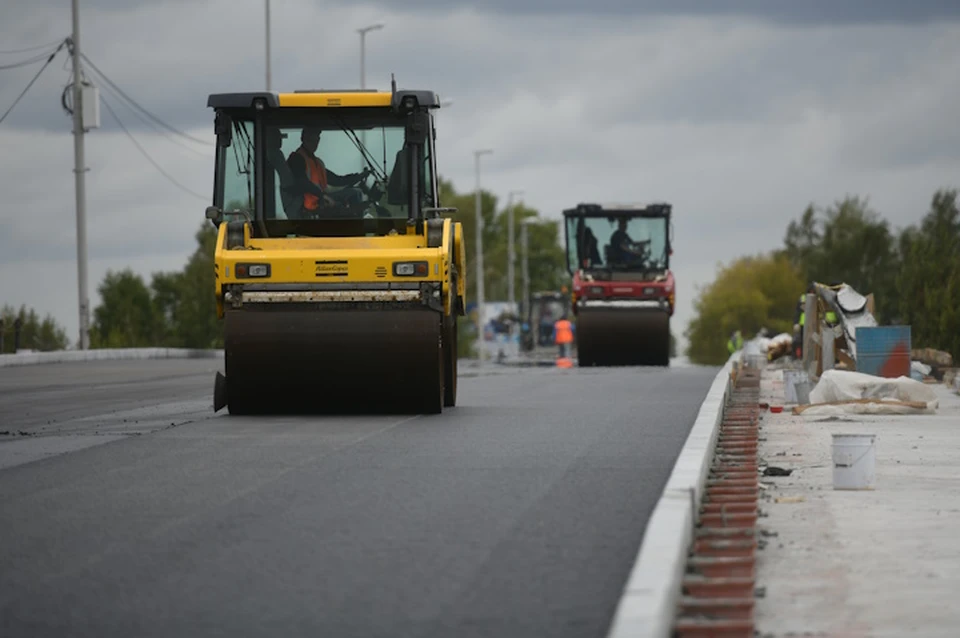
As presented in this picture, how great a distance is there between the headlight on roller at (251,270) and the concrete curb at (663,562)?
6.16 m

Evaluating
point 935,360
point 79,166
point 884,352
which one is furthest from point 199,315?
point 884,352

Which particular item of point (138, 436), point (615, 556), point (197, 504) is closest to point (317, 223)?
point (138, 436)

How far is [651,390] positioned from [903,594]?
1482cm

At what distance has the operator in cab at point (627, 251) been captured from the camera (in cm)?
3981

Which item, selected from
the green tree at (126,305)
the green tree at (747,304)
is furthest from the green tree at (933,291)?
the green tree at (747,304)

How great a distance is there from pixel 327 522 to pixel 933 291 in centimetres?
3417

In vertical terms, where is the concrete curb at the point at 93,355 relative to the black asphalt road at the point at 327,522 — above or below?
above

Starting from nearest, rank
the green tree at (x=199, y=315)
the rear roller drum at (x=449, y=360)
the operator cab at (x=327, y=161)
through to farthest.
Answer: the operator cab at (x=327, y=161) → the rear roller drum at (x=449, y=360) → the green tree at (x=199, y=315)

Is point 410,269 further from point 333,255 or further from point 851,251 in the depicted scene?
point 851,251

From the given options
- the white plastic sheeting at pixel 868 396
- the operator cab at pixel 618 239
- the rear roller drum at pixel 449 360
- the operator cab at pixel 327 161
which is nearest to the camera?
the operator cab at pixel 327 161

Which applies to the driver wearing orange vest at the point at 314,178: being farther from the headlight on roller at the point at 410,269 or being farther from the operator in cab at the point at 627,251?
the operator in cab at the point at 627,251

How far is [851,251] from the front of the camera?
12175cm

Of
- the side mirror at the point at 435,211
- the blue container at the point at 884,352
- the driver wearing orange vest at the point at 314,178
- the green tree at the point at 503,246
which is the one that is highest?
the green tree at the point at 503,246

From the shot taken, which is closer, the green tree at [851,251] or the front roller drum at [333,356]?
the front roller drum at [333,356]
